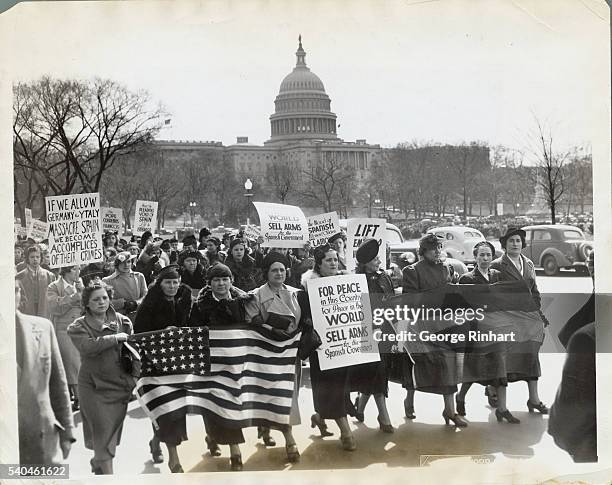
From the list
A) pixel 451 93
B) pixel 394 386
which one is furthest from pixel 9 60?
pixel 394 386

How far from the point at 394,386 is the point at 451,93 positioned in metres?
2.12

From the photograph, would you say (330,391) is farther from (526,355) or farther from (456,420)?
(526,355)

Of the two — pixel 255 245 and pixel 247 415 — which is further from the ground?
pixel 255 245

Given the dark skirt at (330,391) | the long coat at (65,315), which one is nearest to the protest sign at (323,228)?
the dark skirt at (330,391)

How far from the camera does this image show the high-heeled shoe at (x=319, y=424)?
6613mm

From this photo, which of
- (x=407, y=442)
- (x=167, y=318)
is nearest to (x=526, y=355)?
(x=407, y=442)

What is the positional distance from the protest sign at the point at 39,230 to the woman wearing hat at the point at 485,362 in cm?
294

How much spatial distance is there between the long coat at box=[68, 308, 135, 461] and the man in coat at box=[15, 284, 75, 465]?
132 millimetres

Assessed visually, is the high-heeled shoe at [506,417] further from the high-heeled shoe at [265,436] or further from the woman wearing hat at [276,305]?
the high-heeled shoe at [265,436]

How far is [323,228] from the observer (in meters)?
6.71

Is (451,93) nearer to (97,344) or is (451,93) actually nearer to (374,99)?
(374,99)

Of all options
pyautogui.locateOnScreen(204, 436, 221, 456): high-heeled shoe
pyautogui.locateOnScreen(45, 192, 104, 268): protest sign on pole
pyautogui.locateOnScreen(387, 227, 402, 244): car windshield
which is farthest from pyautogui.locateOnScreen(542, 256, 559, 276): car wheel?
pyautogui.locateOnScreen(45, 192, 104, 268): protest sign on pole

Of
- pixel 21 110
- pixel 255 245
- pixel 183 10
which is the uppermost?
pixel 183 10

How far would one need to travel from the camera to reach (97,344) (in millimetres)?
6141
